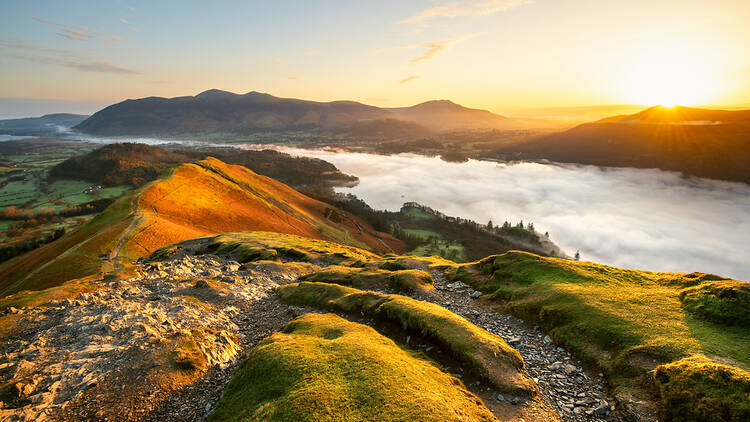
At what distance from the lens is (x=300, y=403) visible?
1353 cm

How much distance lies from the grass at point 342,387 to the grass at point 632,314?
33.6 feet

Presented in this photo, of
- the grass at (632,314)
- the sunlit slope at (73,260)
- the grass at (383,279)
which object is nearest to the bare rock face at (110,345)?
the grass at (383,279)

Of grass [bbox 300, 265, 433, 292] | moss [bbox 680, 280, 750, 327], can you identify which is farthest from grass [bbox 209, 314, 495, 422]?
moss [bbox 680, 280, 750, 327]

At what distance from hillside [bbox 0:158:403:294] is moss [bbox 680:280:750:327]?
7323 centimetres

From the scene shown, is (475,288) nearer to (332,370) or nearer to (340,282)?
(340,282)

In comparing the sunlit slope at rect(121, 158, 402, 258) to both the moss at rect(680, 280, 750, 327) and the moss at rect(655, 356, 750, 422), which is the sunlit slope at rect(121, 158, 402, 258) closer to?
the moss at rect(655, 356, 750, 422)

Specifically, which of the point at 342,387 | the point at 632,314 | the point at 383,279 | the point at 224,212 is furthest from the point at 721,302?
the point at 224,212

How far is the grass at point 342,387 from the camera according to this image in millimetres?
13109

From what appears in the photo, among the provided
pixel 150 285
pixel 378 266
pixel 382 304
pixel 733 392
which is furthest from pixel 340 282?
pixel 733 392

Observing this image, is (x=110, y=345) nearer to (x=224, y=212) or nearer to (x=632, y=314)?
(x=632, y=314)

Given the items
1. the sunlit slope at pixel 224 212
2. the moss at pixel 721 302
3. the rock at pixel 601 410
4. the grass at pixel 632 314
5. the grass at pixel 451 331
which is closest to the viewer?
the rock at pixel 601 410

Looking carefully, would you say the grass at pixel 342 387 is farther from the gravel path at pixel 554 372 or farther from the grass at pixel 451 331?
the gravel path at pixel 554 372

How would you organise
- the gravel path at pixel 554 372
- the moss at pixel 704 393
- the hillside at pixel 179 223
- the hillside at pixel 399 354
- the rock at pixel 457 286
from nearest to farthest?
the moss at pixel 704 393 < the hillside at pixel 399 354 < the gravel path at pixel 554 372 < the rock at pixel 457 286 < the hillside at pixel 179 223

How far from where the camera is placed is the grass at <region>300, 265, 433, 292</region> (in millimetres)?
35250
